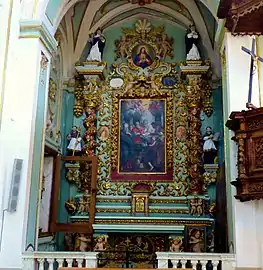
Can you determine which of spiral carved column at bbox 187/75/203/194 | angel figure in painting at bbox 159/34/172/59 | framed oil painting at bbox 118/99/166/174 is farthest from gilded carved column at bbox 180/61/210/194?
angel figure in painting at bbox 159/34/172/59

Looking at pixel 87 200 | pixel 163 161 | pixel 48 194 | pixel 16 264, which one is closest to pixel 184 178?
pixel 163 161

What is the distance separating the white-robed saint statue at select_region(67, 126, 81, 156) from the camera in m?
8.62

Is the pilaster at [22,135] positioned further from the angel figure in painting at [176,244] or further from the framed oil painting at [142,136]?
the angel figure in painting at [176,244]

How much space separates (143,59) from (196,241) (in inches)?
159

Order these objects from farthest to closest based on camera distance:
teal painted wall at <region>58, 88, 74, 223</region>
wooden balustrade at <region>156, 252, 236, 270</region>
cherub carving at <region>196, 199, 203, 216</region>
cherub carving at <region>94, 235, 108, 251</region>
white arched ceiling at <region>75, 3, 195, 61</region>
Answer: white arched ceiling at <region>75, 3, 195, 61</region> → teal painted wall at <region>58, 88, 74, 223</region> → cherub carving at <region>196, 199, 203, 216</region> → cherub carving at <region>94, 235, 108, 251</region> → wooden balustrade at <region>156, 252, 236, 270</region>

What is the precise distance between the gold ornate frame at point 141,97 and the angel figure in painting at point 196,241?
138cm

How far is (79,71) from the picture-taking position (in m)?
9.00

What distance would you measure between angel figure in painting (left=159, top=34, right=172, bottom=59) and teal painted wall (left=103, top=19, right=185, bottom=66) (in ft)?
0.43

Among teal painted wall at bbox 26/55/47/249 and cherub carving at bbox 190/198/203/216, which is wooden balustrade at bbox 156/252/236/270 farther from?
cherub carving at bbox 190/198/203/216

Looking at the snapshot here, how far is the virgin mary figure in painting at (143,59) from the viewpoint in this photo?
931cm

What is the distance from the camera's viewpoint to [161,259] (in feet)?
17.2

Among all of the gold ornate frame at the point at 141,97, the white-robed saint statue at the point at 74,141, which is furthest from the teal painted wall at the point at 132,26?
the white-robed saint statue at the point at 74,141

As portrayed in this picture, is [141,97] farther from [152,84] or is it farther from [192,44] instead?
[192,44]

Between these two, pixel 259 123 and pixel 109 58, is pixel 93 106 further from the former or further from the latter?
pixel 259 123
